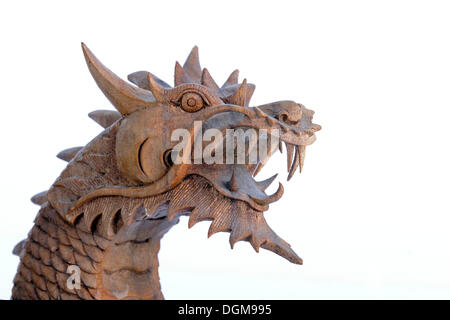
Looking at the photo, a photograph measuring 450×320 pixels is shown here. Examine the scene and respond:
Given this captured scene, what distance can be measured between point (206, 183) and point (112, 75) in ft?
1.29

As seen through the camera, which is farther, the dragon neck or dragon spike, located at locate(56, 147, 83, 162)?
dragon spike, located at locate(56, 147, 83, 162)

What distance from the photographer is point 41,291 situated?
1896 millimetres

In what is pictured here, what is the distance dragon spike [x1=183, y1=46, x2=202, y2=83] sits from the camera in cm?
201

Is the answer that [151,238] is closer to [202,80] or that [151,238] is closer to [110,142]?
[110,142]

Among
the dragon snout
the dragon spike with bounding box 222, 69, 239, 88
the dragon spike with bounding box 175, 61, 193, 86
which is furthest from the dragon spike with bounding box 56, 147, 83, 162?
the dragon snout

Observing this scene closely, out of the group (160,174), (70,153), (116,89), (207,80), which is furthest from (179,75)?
(70,153)

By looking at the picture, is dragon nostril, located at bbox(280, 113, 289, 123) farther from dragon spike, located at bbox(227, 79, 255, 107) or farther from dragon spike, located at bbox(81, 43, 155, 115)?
dragon spike, located at bbox(81, 43, 155, 115)

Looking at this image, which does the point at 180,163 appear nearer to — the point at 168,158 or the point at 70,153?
the point at 168,158

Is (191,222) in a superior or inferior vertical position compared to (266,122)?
inferior

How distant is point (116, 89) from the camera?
1.80m

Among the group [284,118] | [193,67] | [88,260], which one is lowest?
[88,260]

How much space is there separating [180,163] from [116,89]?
0.91 feet

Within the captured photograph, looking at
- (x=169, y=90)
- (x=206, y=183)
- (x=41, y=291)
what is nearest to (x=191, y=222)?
(x=206, y=183)

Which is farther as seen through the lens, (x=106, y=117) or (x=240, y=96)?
(x=106, y=117)
